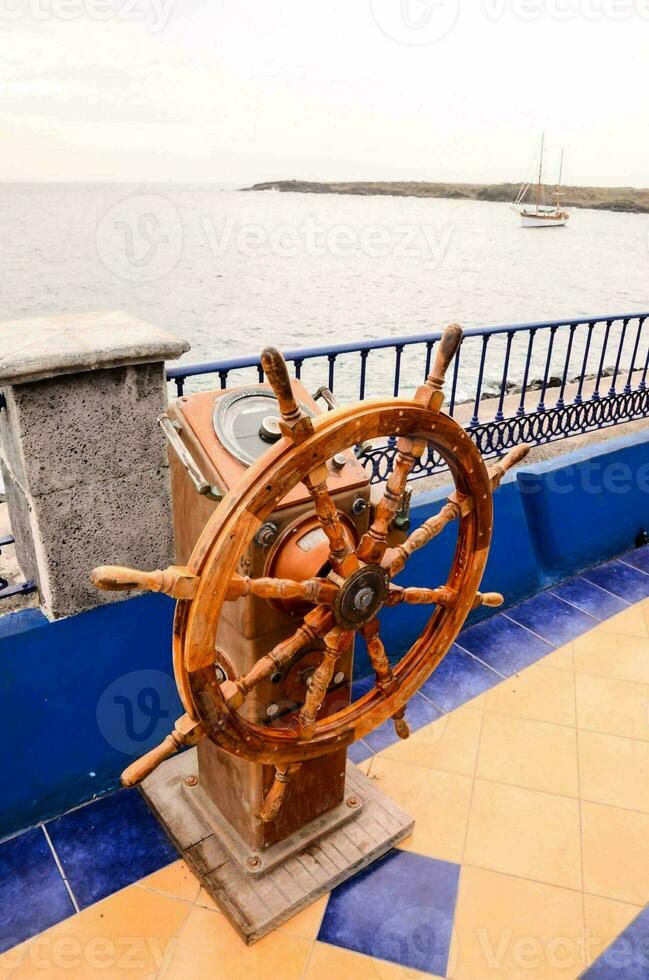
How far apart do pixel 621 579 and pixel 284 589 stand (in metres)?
2.91

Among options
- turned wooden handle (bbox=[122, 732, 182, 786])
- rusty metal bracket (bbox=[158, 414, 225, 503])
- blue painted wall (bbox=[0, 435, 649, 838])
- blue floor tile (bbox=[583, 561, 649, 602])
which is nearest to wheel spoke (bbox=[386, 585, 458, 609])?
rusty metal bracket (bbox=[158, 414, 225, 503])

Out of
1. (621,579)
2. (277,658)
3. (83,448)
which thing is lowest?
(621,579)

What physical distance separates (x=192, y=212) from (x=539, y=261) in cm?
6504

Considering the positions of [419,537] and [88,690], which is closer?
[419,537]

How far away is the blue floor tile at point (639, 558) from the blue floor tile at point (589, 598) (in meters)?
0.37

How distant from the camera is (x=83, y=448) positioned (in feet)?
6.23

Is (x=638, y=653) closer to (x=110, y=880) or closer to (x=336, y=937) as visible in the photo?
(x=336, y=937)

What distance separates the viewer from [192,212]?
111 m

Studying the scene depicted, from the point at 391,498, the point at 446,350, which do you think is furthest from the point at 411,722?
the point at 446,350

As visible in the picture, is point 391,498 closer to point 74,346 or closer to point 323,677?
point 323,677

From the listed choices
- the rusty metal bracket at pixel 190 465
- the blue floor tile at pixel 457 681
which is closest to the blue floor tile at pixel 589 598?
the blue floor tile at pixel 457 681

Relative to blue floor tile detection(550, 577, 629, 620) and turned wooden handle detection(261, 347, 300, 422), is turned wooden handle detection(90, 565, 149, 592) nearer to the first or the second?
turned wooden handle detection(261, 347, 300, 422)

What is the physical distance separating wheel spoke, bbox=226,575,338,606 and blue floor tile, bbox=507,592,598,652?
213 cm

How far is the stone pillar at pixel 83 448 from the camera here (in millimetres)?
1789
